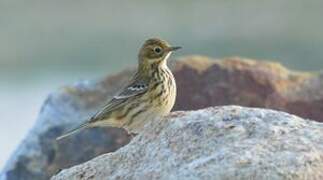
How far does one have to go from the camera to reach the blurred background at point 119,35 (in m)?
22.5

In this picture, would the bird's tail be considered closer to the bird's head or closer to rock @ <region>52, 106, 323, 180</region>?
the bird's head

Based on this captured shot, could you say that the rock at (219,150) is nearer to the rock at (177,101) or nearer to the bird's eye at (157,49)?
the bird's eye at (157,49)

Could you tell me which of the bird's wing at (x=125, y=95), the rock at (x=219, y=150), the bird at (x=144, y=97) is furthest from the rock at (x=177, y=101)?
the rock at (x=219, y=150)

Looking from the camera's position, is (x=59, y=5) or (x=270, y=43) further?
(x=59, y=5)

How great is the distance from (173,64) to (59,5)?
12.7 meters

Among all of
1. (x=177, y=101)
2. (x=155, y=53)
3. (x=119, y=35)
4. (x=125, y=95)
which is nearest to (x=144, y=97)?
(x=125, y=95)

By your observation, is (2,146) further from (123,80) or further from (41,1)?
(41,1)

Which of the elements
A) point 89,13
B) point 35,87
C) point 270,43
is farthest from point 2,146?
point 89,13

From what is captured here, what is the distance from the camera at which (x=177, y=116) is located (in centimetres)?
884

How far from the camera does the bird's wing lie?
1173 cm

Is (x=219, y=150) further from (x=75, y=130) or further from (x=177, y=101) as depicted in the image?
(x=177, y=101)

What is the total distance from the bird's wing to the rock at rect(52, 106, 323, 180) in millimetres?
2760

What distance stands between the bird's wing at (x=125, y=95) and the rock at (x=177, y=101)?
3.92 feet

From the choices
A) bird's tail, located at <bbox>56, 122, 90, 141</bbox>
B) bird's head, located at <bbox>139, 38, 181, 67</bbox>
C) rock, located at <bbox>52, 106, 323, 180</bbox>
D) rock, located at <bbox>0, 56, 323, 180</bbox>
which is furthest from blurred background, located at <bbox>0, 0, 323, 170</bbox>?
rock, located at <bbox>52, 106, 323, 180</bbox>
